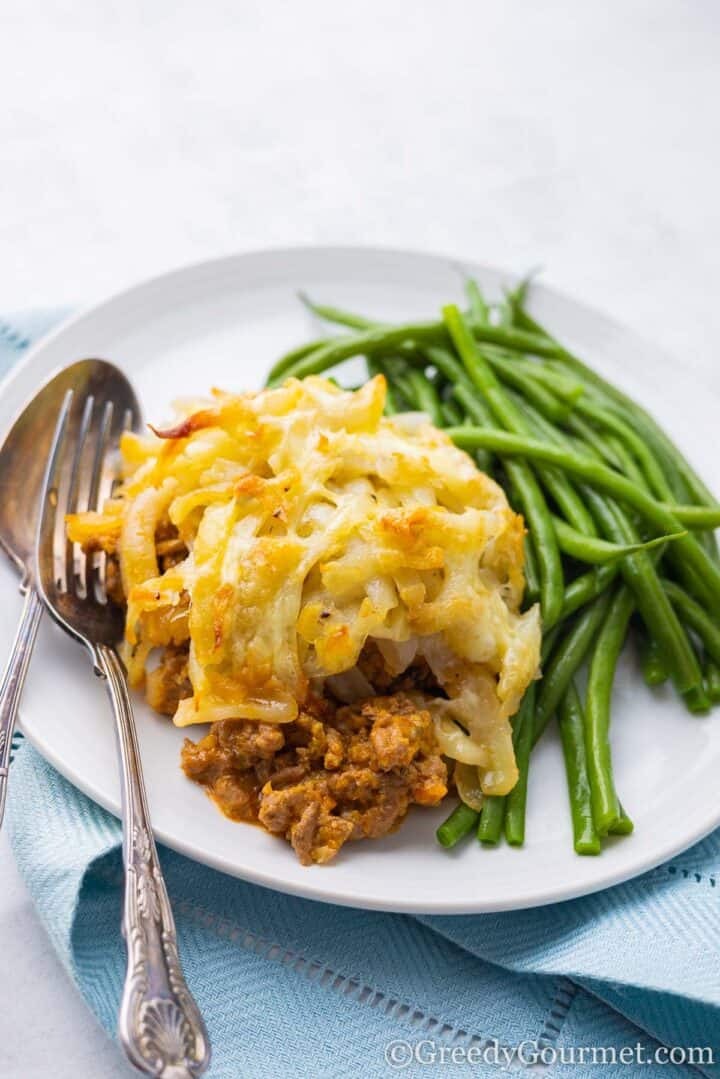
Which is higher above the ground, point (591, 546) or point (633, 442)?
point (633, 442)

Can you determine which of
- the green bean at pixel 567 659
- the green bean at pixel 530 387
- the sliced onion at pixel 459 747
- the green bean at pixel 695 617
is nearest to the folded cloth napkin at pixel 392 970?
the sliced onion at pixel 459 747

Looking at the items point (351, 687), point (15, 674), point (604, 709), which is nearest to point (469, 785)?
point (351, 687)

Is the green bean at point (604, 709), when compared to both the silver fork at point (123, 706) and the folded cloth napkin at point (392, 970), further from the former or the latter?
the silver fork at point (123, 706)

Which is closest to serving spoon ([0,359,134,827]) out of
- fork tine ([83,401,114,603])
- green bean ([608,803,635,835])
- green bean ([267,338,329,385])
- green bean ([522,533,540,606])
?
fork tine ([83,401,114,603])

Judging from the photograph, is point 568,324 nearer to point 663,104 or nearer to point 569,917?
point 569,917

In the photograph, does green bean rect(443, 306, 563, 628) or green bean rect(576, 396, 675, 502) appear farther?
green bean rect(576, 396, 675, 502)

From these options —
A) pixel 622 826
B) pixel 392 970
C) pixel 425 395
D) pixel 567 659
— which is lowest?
pixel 392 970

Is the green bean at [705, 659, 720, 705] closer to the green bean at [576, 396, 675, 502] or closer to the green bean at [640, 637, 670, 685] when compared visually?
the green bean at [640, 637, 670, 685]

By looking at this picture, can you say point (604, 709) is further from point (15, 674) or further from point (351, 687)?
point (15, 674)
